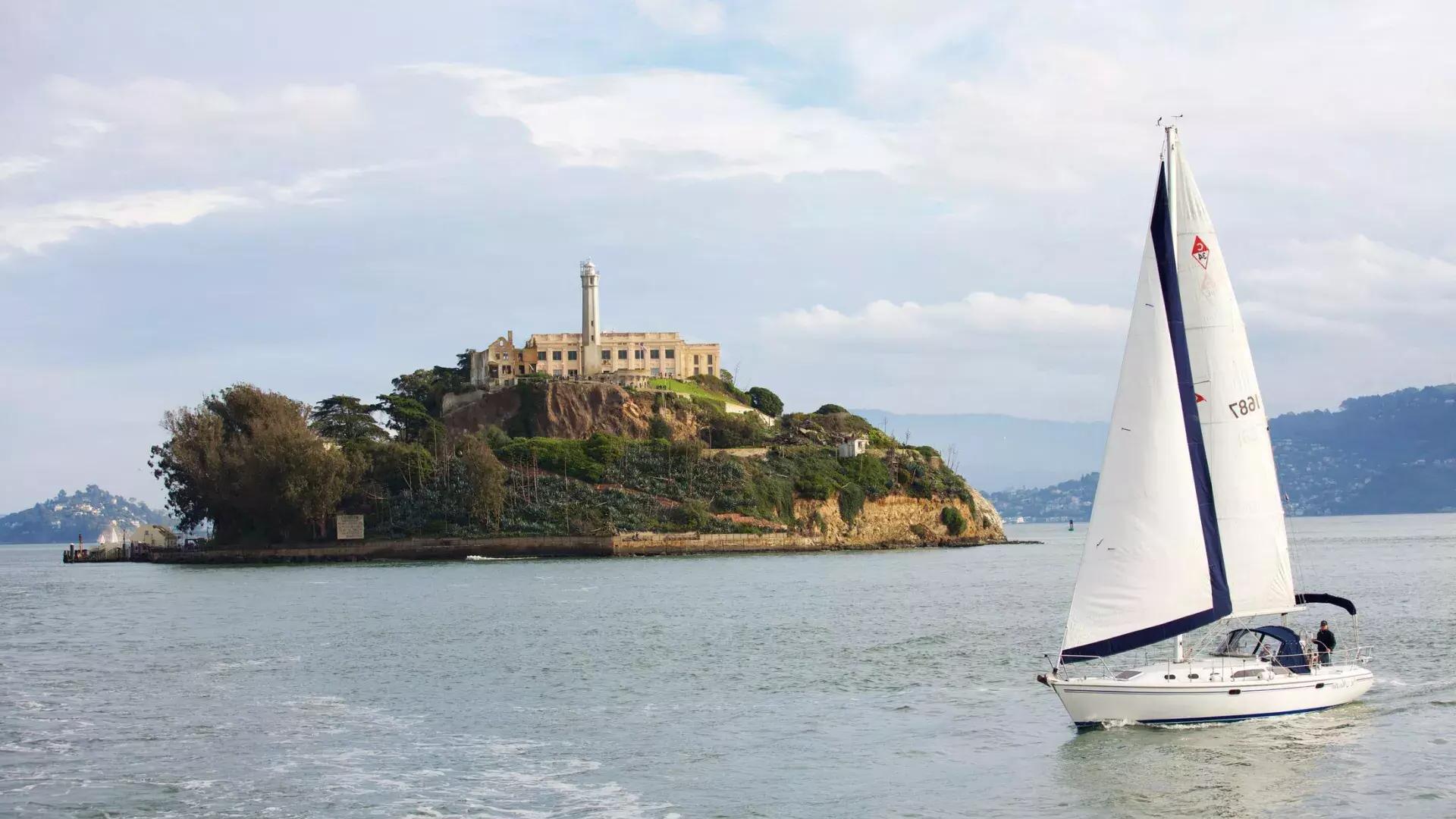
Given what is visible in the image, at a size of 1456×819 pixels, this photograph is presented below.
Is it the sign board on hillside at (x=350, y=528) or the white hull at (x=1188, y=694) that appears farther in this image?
the sign board on hillside at (x=350, y=528)

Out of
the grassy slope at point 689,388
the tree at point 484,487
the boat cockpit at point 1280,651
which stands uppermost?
the grassy slope at point 689,388

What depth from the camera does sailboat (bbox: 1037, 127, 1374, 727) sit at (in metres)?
25.6

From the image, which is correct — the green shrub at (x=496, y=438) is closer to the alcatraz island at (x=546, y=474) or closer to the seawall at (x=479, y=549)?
the alcatraz island at (x=546, y=474)

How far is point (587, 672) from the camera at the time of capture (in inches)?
1500

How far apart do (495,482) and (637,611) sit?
5313 cm

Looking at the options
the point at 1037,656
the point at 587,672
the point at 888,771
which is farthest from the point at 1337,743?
the point at 587,672

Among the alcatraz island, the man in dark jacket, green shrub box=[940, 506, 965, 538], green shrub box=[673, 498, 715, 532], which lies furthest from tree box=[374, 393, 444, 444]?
the man in dark jacket

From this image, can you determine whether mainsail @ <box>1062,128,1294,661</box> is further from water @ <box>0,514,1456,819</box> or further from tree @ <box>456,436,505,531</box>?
tree @ <box>456,436,505,531</box>

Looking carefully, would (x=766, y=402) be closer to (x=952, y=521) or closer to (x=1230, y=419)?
(x=952, y=521)

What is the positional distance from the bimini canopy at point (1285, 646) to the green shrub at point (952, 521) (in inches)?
4075

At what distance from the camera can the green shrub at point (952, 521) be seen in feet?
428

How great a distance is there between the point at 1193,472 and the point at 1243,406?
160cm

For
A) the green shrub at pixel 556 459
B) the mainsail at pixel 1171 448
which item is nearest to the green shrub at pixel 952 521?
the green shrub at pixel 556 459

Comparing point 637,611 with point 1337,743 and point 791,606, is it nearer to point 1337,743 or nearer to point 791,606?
point 791,606
